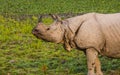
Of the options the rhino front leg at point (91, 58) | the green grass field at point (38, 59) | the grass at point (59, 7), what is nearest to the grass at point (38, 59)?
the green grass field at point (38, 59)

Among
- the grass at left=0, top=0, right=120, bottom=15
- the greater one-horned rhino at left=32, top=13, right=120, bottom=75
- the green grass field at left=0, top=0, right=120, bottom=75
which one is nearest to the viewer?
the greater one-horned rhino at left=32, top=13, right=120, bottom=75

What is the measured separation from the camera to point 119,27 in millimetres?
7156

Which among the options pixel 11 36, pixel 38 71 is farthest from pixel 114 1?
pixel 38 71

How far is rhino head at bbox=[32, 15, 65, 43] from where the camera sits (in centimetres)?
712

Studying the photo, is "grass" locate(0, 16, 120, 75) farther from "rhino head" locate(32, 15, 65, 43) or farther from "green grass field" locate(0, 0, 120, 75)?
"rhino head" locate(32, 15, 65, 43)

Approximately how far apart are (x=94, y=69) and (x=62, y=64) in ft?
5.25

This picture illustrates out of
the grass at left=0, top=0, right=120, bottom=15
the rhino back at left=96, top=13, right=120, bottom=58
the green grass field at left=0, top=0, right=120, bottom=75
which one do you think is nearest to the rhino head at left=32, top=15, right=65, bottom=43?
the rhino back at left=96, top=13, right=120, bottom=58

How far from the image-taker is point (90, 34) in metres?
7.05

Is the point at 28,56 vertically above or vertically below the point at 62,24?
below

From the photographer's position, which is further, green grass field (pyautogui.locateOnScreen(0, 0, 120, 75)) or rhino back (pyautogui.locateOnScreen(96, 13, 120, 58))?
green grass field (pyautogui.locateOnScreen(0, 0, 120, 75))

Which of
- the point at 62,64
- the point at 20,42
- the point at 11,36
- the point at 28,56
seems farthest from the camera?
the point at 11,36

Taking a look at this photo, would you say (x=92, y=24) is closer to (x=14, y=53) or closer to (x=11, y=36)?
(x=14, y=53)

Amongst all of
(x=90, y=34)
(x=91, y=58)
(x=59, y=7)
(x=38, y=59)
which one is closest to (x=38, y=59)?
(x=38, y=59)

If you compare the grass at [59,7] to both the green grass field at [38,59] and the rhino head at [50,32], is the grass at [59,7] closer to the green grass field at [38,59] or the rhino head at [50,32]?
the green grass field at [38,59]
